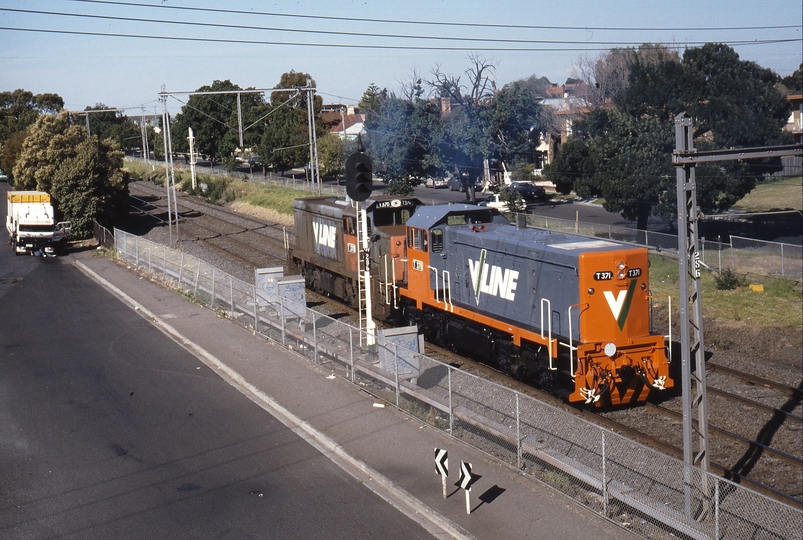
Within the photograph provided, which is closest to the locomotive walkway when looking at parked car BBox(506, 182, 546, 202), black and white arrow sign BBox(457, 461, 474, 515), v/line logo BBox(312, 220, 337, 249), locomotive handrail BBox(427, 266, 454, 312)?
black and white arrow sign BBox(457, 461, 474, 515)

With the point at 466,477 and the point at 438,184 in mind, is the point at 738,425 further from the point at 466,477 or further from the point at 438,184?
the point at 438,184

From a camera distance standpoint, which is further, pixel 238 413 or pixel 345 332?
pixel 345 332

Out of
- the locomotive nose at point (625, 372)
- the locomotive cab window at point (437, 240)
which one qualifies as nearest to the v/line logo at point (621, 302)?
the locomotive nose at point (625, 372)

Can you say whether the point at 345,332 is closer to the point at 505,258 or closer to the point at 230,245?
the point at 505,258

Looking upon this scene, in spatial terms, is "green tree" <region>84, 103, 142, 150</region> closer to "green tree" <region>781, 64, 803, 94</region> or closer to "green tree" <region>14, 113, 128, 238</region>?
"green tree" <region>14, 113, 128, 238</region>

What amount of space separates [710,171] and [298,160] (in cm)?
3599

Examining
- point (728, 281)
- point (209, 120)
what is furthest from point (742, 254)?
point (209, 120)

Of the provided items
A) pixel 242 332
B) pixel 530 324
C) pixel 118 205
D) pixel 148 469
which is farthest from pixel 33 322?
pixel 118 205

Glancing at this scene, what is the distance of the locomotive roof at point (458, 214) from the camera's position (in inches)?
734

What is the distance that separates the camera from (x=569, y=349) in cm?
1463

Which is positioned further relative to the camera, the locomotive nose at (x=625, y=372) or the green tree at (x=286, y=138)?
the green tree at (x=286, y=138)

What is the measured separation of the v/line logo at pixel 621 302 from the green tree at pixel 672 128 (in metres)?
19.1

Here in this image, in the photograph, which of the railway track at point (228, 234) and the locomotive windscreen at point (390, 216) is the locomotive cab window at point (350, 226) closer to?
the locomotive windscreen at point (390, 216)

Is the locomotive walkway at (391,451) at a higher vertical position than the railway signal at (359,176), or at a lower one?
lower
